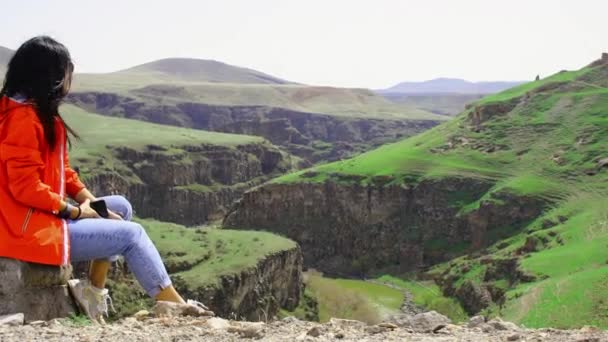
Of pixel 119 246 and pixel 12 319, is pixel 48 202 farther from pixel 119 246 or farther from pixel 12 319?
pixel 12 319

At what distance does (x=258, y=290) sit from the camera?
301 feet

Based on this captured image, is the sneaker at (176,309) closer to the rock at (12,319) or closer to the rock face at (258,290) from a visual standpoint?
the rock at (12,319)

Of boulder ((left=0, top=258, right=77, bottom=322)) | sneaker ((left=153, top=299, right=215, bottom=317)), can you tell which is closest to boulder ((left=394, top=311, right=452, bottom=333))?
sneaker ((left=153, top=299, right=215, bottom=317))

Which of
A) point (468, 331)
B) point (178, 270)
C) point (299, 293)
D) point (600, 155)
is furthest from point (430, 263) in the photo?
→ point (468, 331)

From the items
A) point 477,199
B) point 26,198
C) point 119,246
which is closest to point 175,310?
point 119,246

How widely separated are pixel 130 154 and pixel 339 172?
79.3 m

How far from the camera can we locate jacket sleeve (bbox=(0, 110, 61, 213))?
36.5 ft

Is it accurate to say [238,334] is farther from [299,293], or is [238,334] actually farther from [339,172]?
[339,172]

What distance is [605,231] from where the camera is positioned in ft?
260

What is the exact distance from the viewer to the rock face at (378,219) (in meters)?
114

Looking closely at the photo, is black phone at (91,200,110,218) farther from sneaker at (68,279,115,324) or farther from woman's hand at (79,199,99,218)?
sneaker at (68,279,115,324)

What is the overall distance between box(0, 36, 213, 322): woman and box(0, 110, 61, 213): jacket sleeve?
0.05 ft

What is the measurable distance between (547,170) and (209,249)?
2370 inches

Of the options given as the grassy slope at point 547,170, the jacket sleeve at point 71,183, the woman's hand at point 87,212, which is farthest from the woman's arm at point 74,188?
the grassy slope at point 547,170
